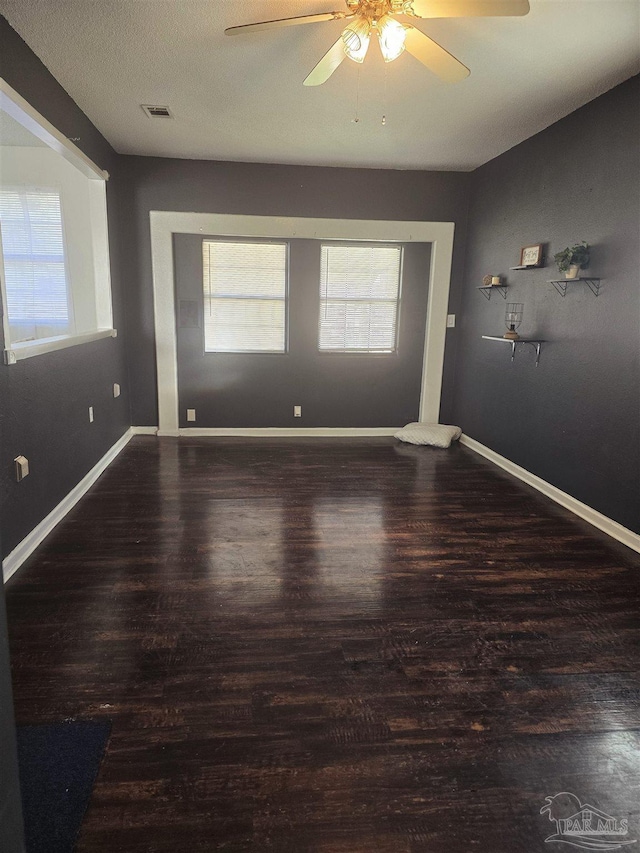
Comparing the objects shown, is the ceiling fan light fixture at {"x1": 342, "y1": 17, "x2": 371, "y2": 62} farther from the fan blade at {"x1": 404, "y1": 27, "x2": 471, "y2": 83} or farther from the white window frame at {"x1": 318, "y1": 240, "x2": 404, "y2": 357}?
the white window frame at {"x1": 318, "y1": 240, "x2": 404, "y2": 357}

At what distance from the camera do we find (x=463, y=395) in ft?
17.4

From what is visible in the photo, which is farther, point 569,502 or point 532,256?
point 532,256

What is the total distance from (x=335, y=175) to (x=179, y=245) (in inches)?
64.1

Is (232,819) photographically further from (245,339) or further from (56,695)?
(245,339)

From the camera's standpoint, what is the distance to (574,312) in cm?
354

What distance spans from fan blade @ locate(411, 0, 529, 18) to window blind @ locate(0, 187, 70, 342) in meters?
3.75

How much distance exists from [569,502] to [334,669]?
2.36 meters

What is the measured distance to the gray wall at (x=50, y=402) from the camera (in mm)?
2562

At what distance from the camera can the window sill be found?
2.56m

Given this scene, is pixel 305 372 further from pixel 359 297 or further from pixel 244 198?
pixel 244 198

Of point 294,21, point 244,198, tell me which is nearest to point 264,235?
point 244,198

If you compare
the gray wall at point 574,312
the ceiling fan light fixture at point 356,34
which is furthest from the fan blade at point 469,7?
the gray wall at point 574,312

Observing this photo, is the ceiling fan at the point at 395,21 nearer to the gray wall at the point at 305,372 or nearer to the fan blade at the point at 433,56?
the fan blade at the point at 433,56

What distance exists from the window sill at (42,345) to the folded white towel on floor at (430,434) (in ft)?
9.75
